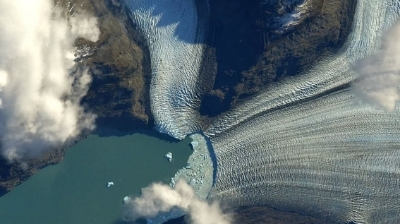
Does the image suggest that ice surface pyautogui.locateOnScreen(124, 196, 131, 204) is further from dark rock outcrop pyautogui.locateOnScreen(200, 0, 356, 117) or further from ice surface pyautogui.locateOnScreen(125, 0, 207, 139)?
dark rock outcrop pyautogui.locateOnScreen(200, 0, 356, 117)

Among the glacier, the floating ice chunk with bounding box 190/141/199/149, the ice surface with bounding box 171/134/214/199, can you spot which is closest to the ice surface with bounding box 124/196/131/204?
the ice surface with bounding box 171/134/214/199

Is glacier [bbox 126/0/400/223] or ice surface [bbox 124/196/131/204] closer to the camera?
glacier [bbox 126/0/400/223]

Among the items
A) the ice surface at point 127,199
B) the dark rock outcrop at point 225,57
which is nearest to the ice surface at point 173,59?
the dark rock outcrop at point 225,57

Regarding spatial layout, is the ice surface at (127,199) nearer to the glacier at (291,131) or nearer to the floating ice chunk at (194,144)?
the glacier at (291,131)

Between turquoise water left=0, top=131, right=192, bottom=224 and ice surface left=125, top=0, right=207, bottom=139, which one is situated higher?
ice surface left=125, top=0, right=207, bottom=139

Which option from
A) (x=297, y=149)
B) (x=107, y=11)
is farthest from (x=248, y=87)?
(x=107, y=11)

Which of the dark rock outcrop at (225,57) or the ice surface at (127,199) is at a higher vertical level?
the dark rock outcrop at (225,57)

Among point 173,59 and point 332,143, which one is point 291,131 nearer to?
point 332,143
